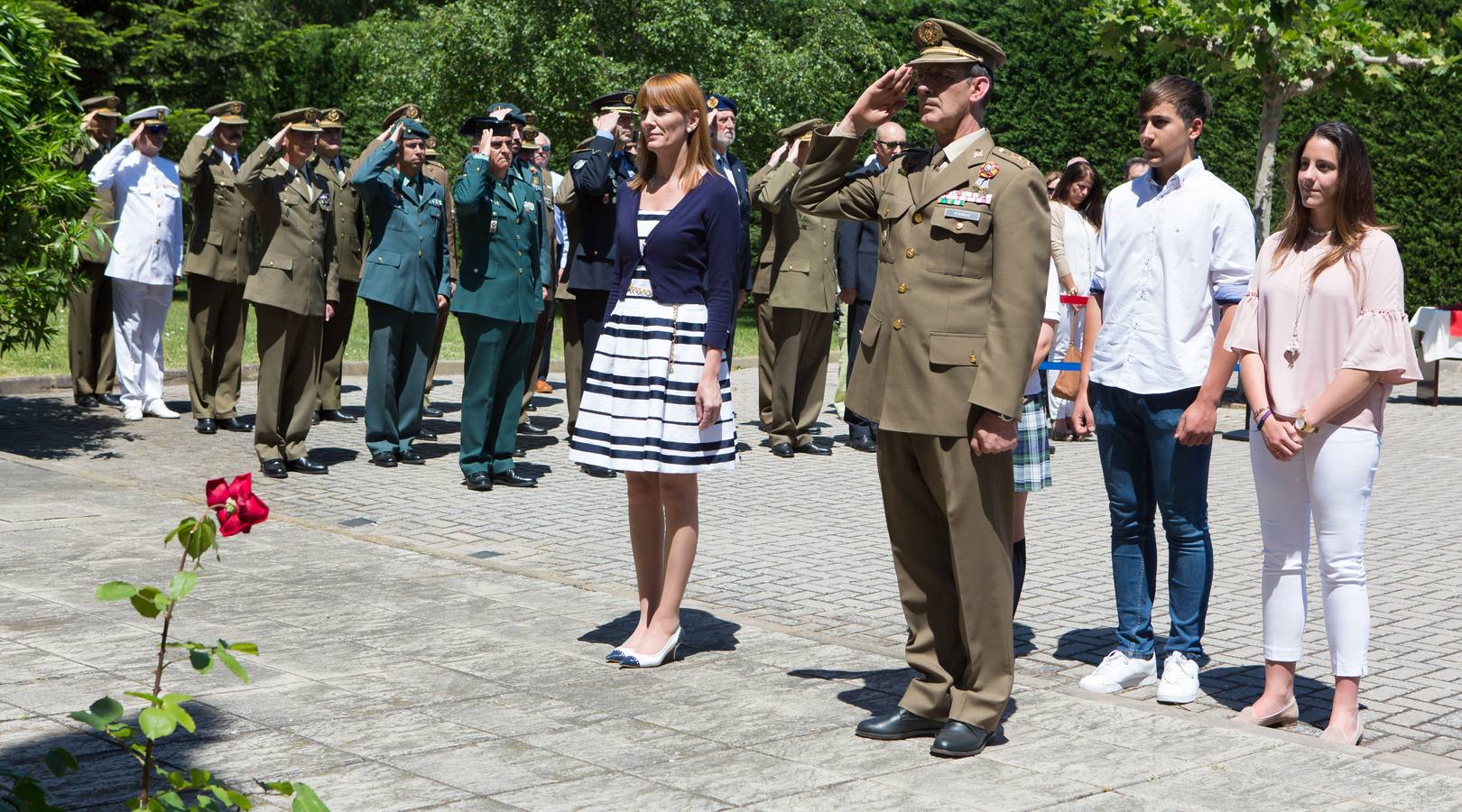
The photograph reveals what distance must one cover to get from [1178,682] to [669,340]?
2.08m

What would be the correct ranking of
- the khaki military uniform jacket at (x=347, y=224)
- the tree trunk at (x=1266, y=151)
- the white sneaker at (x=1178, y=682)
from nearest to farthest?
the white sneaker at (x=1178, y=682) → the khaki military uniform jacket at (x=347, y=224) → the tree trunk at (x=1266, y=151)

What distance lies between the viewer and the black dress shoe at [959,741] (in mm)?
4543

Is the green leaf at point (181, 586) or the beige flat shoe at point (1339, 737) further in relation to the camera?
the beige flat shoe at point (1339, 737)

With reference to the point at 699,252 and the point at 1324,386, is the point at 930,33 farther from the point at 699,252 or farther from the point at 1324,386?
the point at 1324,386

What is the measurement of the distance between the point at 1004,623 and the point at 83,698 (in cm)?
277

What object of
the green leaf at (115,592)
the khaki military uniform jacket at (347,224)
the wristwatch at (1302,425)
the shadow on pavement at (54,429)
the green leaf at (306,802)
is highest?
the khaki military uniform jacket at (347,224)

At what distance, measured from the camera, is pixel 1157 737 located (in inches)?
186

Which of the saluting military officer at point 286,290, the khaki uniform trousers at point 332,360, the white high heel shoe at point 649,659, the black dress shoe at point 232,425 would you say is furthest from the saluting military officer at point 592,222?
the white high heel shoe at point 649,659

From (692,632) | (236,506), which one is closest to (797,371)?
(692,632)

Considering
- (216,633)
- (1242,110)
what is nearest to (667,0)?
(1242,110)

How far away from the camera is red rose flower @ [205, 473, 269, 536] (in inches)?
117

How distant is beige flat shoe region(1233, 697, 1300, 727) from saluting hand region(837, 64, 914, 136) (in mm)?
2198

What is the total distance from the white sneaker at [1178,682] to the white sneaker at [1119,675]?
0.45 ft

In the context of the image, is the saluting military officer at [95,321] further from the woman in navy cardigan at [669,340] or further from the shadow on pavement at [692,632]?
the woman in navy cardigan at [669,340]
